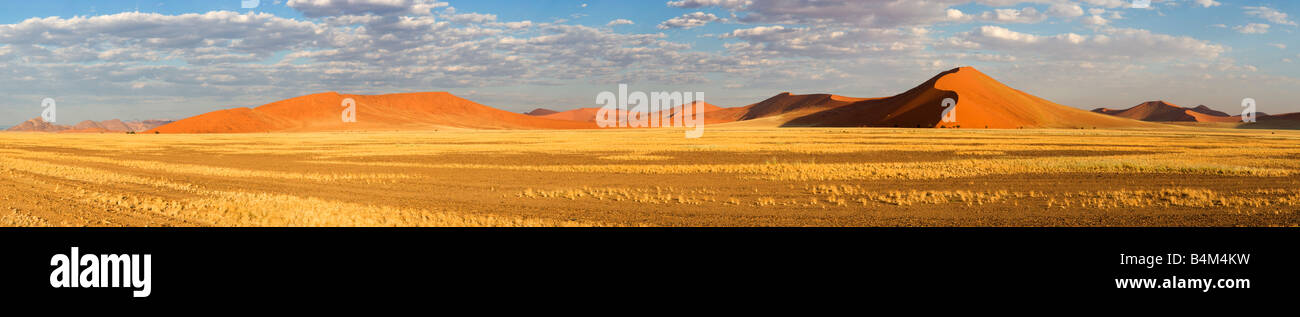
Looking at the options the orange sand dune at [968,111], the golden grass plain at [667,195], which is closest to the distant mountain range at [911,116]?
the orange sand dune at [968,111]

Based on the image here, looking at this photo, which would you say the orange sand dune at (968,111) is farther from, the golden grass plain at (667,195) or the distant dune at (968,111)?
the golden grass plain at (667,195)

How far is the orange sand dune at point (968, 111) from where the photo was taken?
139388 mm

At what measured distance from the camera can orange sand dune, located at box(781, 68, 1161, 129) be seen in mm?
139388

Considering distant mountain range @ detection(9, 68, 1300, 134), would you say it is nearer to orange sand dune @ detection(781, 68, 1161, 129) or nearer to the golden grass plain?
orange sand dune @ detection(781, 68, 1161, 129)

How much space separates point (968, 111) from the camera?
461 ft

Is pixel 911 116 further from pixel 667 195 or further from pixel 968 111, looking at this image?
pixel 667 195

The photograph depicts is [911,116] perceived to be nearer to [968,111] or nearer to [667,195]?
[968,111]

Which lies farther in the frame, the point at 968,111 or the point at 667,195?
the point at 968,111

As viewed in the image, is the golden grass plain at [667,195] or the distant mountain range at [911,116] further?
the distant mountain range at [911,116]

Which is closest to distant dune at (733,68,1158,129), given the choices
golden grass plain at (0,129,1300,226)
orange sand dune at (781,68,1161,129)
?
orange sand dune at (781,68,1161,129)

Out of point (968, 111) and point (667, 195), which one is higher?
point (968, 111)

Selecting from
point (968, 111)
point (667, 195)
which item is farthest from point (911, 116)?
point (667, 195)
